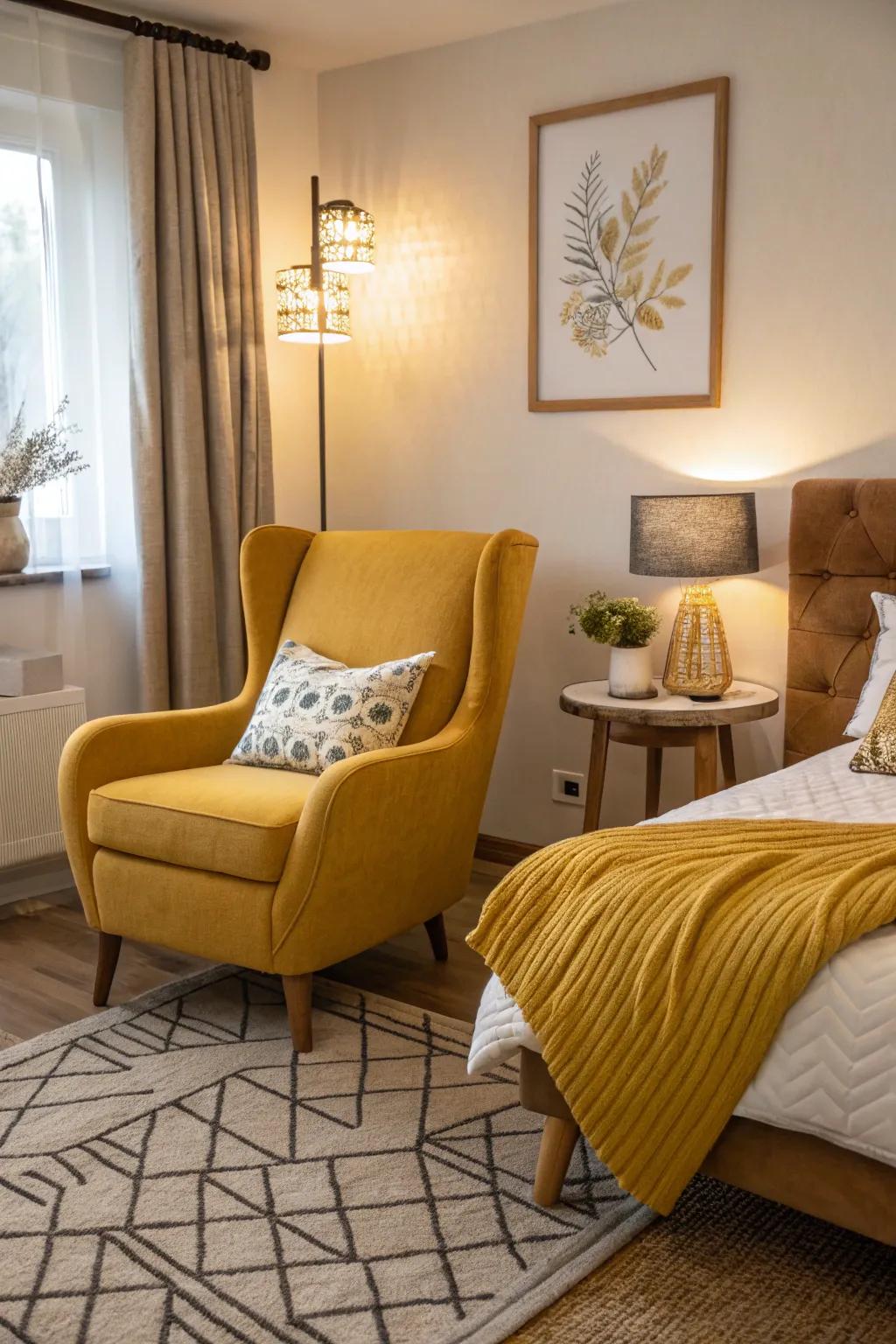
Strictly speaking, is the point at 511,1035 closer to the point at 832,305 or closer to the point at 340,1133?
the point at 340,1133

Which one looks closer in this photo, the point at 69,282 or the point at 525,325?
the point at 69,282

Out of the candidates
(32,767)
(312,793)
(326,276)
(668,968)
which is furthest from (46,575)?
(668,968)

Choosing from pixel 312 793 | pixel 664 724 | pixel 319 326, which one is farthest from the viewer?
pixel 319 326

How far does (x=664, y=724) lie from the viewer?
3.06 m

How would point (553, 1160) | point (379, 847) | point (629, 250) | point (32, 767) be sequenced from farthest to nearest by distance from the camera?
1. point (629, 250)
2. point (32, 767)
3. point (379, 847)
4. point (553, 1160)

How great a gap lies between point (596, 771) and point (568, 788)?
0.53 meters

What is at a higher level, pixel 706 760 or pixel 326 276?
pixel 326 276

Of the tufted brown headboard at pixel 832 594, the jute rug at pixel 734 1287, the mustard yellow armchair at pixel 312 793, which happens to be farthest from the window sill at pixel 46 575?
the jute rug at pixel 734 1287

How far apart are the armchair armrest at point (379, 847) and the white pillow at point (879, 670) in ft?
2.79

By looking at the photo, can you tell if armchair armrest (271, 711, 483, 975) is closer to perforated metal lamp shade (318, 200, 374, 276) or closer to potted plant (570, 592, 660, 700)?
potted plant (570, 592, 660, 700)

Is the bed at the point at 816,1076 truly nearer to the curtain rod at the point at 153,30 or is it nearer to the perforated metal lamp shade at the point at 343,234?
the perforated metal lamp shade at the point at 343,234

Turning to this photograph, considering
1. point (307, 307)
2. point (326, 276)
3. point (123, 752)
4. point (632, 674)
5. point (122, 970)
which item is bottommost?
point (122, 970)

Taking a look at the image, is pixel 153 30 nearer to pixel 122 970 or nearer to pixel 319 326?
pixel 319 326

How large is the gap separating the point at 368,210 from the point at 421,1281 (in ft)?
10.8
